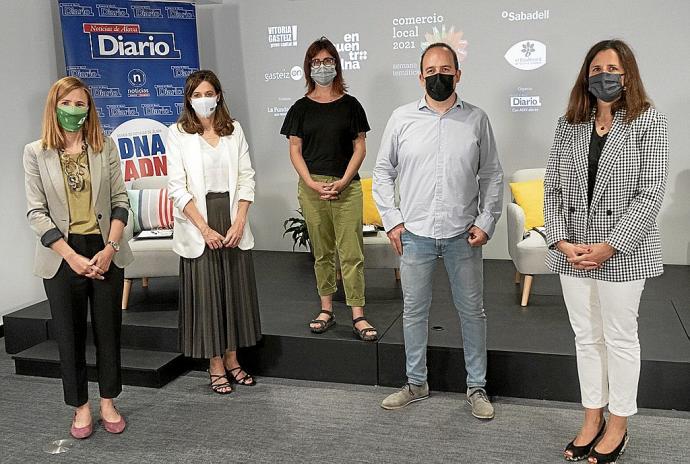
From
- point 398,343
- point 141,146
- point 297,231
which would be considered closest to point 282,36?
point 141,146

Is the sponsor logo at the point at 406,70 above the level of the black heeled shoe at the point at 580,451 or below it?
above

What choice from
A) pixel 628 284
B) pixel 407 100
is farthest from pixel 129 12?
pixel 628 284

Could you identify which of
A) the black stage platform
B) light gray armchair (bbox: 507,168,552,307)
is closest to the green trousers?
the black stage platform

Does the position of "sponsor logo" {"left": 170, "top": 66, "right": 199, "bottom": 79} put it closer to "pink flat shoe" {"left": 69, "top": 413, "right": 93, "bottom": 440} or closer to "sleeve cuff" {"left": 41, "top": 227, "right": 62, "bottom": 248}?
"sleeve cuff" {"left": 41, "top": 227, "right": 62, "bottom": 248}

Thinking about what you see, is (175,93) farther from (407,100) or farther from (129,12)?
(407,100)

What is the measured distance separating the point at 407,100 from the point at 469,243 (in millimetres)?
2875

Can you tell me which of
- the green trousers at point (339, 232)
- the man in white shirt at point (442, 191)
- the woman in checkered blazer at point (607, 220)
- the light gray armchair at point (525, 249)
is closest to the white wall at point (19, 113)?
the green trousers at point (339, 232)

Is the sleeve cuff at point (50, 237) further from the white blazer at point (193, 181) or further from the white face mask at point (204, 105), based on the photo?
the white face mask at point (204, 105)

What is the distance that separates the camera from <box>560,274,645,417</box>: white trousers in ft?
9.02

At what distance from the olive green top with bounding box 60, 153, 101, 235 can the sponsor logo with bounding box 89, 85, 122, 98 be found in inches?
93.9

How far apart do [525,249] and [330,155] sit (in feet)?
4.61

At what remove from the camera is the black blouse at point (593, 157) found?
2.78 m

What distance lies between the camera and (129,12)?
18.3 feet

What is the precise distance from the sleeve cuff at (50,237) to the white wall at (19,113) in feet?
7.15
